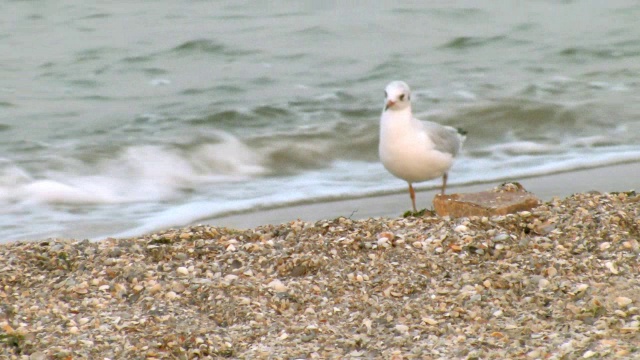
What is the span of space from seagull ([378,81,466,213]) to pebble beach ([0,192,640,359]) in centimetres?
55

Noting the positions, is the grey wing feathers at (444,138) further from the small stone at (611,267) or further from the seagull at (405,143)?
the small stone at (611,267)

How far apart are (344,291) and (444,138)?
1.71m

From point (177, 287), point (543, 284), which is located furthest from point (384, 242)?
point (177, 287)

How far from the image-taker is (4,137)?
7.75 meters

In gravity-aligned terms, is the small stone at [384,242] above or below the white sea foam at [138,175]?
below

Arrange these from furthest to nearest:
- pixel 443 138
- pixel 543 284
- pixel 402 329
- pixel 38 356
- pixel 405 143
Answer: pixel 443 138 < pixel 405 143 < pixel 543 284 < pixel 402 329 < pixel 38 356

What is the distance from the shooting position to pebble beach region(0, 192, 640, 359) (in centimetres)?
333

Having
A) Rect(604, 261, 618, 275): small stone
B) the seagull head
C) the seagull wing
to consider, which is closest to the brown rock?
the seagull wing

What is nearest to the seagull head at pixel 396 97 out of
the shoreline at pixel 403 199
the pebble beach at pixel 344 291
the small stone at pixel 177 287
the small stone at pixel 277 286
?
the pebble beach at pixel 344 291

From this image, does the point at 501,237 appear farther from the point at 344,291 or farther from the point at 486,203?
the point at 344,291

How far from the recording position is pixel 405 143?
16.4 feet

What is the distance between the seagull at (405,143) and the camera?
16.4 ft

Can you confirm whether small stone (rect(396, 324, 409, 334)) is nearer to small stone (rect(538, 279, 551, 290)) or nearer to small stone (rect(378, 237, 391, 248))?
small stone (rect(538, 279, 551, 290))

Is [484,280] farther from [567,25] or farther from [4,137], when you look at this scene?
[567,25]
